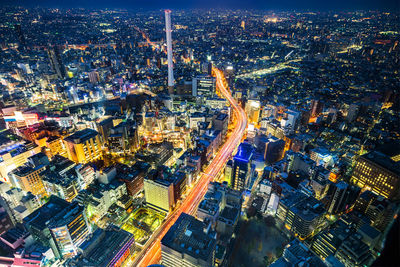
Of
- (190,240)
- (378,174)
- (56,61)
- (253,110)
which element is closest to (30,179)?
(190,240)

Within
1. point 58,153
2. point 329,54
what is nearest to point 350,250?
point 58,153

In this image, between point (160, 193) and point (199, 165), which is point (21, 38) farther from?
point (160, 193)

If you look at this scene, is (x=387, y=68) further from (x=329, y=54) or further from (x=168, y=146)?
(x=168, y=146)

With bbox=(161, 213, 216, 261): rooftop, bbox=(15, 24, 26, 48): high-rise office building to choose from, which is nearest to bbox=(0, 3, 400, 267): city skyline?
bbox=(161, 213, 216, 261): rooftop

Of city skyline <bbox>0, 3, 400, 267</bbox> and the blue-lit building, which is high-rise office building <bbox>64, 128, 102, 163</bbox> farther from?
the blue-lit building

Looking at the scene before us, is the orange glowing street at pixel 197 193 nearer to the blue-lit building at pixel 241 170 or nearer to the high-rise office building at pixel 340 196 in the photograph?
the blue-lit building at pixel 241 170

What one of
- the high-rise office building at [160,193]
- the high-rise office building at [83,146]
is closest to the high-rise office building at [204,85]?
the high-rise office building at [83,146]
